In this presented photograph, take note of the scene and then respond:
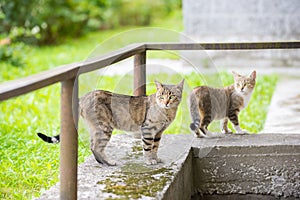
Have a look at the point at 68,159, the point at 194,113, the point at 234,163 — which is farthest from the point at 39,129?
the point at 68,159

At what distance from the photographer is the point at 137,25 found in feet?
67.0

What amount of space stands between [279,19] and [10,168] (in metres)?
7.86

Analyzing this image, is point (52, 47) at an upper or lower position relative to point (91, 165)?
lower

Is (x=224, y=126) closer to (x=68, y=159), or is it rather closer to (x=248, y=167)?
(x=248, y=167)

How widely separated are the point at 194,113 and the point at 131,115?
772 millimetres

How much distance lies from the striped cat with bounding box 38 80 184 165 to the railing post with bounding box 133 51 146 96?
0.70m

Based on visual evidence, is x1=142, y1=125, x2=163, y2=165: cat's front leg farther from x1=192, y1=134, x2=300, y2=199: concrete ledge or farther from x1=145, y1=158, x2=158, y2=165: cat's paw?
x1=192, y1=134, x2=300, y2=199: concrete ledge

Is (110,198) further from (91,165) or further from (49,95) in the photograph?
(49,95)

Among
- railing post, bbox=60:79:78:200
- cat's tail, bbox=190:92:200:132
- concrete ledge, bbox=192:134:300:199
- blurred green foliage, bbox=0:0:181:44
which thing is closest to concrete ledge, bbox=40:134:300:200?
concrete ledge, bbox=192:134:300:199

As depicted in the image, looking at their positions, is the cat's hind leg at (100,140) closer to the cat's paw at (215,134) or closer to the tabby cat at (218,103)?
the tabby cat at (218,103)

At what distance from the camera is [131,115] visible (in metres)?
3.82

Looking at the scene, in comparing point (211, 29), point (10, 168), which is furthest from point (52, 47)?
point (10, 168)

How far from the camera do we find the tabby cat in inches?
178

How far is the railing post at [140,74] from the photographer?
4602mm
